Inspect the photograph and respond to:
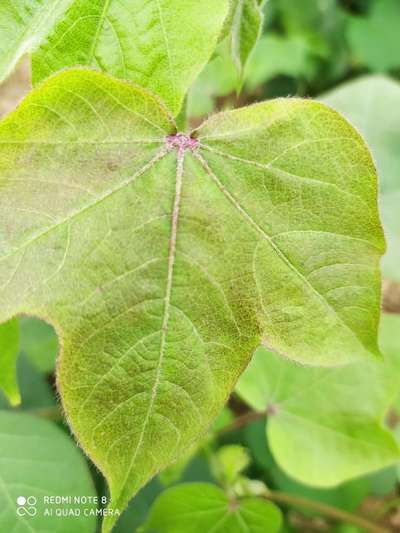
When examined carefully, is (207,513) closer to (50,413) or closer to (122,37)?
(50,413)

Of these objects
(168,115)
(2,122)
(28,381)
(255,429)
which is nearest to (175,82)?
(168,115)

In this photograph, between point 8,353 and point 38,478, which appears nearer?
point 8,353

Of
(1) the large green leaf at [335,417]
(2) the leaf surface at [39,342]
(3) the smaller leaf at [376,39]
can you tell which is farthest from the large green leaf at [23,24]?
(3) the smaller leaf at [376,39]

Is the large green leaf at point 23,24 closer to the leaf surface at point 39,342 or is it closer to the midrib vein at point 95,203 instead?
the midrib vein at point 95,203

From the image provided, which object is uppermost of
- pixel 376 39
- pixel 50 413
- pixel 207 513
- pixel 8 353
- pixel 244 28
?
pixel 244 28

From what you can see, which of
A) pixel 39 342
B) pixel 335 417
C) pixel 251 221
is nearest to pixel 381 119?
pixel 335 417

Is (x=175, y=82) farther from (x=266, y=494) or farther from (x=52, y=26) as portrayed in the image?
(x=266, y=494)
